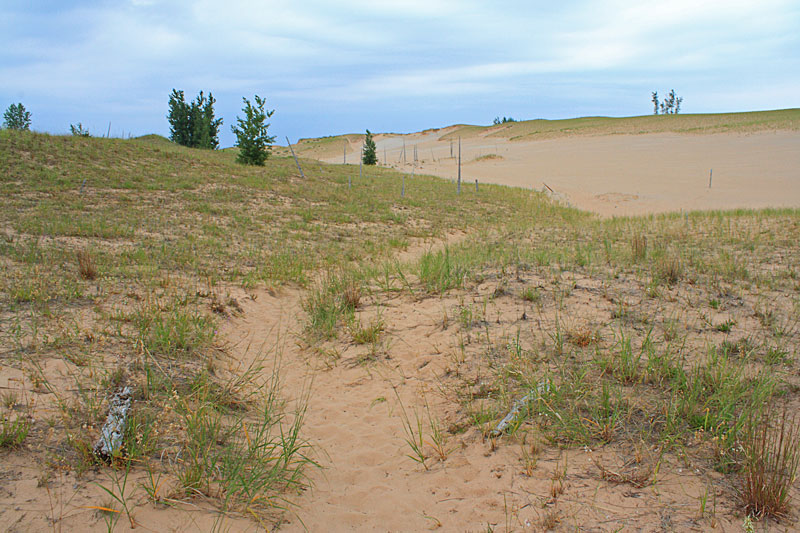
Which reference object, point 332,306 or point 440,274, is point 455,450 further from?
point 440,274

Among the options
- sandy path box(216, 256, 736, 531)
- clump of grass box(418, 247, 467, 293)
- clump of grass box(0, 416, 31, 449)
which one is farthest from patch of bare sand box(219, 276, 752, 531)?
clump of grass box(418, 247, 467, 293)

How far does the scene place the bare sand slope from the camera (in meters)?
24.8

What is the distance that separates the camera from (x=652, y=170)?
35.0 meters

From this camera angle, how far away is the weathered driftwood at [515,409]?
3.32 metres

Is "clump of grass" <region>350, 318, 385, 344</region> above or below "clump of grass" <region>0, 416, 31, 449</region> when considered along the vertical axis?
below

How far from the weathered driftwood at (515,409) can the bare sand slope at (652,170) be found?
66.2 ft

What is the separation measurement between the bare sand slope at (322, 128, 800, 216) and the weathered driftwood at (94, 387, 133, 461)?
21841 mm

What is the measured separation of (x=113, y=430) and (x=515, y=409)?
260 cm

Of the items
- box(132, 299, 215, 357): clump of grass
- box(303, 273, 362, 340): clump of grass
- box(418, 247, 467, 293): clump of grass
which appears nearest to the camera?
box(132, 299, 215, 357): clump of grass

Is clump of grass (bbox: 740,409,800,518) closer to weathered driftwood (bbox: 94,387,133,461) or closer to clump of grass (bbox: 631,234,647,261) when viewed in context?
weathered driftwood (bbox: 94,387,133,461)

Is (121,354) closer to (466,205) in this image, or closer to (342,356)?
(342,356)

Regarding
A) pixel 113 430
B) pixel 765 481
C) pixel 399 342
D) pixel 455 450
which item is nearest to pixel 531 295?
pixel 399 342

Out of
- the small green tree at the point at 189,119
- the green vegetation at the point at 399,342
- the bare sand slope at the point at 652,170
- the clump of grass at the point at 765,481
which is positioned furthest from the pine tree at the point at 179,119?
the clump of grass at the point at 765,481

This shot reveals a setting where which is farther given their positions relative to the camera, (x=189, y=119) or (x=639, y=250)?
(x=189, y=119)
